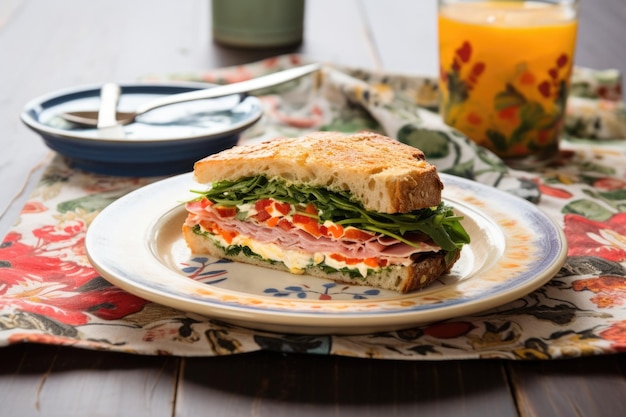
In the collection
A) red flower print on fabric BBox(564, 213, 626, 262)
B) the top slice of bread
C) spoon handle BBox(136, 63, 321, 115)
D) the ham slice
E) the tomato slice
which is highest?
the top slice of bread

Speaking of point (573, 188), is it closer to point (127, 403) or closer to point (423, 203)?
point (423, 203)

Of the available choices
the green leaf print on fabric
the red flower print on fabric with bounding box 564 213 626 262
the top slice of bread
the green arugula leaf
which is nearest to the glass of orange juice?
the green leaf print on fabric

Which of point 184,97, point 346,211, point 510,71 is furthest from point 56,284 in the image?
point 510,71

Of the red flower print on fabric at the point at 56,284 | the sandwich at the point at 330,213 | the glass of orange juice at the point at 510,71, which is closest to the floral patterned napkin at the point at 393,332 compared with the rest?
the red flower print on fabric at the point at 56,284

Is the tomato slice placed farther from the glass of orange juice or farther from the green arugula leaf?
the glass of orange juice

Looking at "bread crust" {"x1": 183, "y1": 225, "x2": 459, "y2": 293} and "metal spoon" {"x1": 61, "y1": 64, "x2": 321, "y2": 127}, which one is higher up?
"metal spoon" {"x1": 61, "y1": 64, "x2": 321, "y2": 127}

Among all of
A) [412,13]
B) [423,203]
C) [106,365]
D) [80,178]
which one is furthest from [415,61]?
[106,365]

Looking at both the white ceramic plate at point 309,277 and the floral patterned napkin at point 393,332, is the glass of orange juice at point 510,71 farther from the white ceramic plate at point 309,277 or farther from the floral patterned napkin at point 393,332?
the white ceramic plate at point 309,277
